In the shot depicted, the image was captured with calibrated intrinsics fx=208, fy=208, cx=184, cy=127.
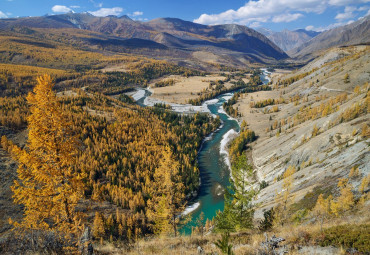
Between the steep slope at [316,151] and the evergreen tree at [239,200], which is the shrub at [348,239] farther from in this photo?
the steep slope at [316,151]

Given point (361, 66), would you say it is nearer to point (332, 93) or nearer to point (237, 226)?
point (332, 93)

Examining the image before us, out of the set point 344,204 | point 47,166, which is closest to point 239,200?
point 344,204

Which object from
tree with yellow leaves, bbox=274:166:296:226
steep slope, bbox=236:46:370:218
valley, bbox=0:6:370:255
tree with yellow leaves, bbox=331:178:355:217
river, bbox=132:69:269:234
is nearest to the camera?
valley, bbox=0:6:370:255

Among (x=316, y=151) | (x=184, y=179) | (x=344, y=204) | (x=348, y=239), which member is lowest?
(x=184, y=179)

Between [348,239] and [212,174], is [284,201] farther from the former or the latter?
[212,174]

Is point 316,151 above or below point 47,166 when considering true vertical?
below

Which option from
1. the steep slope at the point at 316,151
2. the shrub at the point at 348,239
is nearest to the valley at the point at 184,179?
the shrub at the point at 348,239

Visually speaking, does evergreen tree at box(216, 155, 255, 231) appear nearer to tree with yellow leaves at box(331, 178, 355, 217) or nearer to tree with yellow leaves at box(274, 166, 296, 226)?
tree with yellow leaves at box(274, 166, 296, 226)

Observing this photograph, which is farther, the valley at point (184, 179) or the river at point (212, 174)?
the river at point (212, 174)

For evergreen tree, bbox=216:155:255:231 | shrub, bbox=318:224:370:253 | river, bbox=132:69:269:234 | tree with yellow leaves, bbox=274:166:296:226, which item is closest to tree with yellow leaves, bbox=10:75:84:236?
shrub, bbox=318:224:370:253
